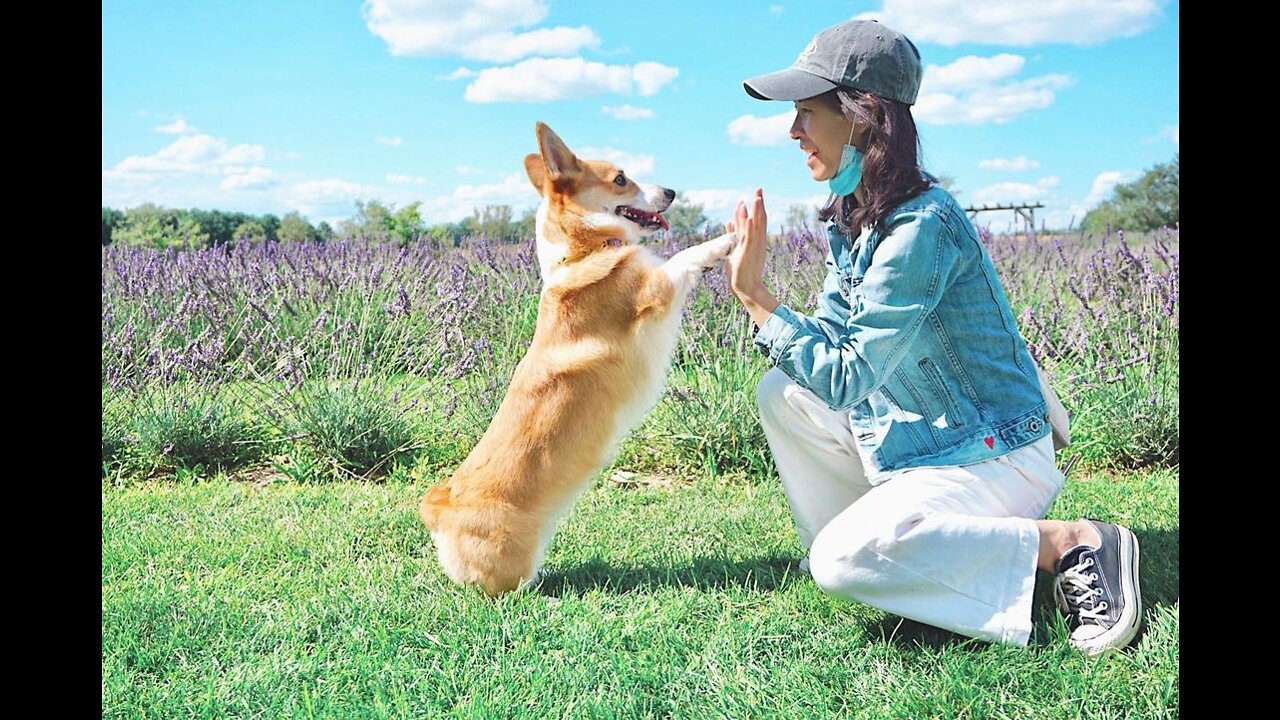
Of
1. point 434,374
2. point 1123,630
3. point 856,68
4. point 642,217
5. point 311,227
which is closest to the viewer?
point 1123,630

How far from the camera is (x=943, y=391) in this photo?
2.74 meters

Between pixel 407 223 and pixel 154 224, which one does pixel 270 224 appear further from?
pixel 407 223

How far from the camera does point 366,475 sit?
4883mm

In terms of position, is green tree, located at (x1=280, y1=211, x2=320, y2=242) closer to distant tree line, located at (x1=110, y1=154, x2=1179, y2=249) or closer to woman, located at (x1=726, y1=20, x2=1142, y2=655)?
distant tree line, located at (x1=110, y1=154, x2=1179, y2=249)

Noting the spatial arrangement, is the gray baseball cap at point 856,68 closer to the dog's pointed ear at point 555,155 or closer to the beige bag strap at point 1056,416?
the dog's pointed ear at point 555,155

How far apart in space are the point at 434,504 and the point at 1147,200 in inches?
954

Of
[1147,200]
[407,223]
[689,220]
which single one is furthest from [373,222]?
[1147,200]

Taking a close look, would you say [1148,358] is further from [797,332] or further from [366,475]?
[366,475]

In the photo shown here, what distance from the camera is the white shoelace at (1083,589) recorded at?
256 centimetres

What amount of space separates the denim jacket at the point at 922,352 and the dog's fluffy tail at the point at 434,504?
1.21m

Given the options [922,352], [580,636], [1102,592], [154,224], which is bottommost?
[580,636]

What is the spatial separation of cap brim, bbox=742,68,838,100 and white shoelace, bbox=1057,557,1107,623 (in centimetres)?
153

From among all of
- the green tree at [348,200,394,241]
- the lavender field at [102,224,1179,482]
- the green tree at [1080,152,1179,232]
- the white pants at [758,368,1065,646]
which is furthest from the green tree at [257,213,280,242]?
the green tree at [1080,152,1179,232]
